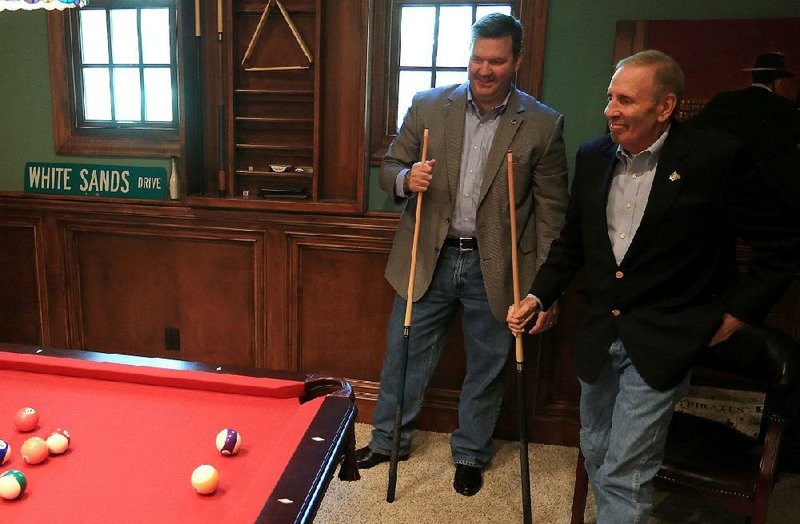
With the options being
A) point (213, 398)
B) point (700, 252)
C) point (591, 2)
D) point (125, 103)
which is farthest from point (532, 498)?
point (125, 103)

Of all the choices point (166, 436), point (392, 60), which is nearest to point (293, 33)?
point (392, 60)

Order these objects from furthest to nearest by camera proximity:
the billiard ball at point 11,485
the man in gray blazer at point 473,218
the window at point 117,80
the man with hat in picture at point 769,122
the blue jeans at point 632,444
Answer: the window at point 117,80
the man with hat in picture at point 769,122
the man in gray blazer at point 473,218
the blue jeans at point 632,444
the billiard ball at point 11,485

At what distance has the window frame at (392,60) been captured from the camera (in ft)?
8.29

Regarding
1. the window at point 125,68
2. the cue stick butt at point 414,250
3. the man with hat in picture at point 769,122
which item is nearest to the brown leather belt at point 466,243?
the cue stick butt at point 414,250

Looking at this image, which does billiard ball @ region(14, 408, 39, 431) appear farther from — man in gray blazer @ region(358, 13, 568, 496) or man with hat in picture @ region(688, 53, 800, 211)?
man with hat in picture @ region(688, 53, 800, 211)

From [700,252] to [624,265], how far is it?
196 mm

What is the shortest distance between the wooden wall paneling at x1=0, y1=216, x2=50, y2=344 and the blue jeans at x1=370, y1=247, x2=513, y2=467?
6.40 feet

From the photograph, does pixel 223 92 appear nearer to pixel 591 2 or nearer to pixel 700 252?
pixel 591 2

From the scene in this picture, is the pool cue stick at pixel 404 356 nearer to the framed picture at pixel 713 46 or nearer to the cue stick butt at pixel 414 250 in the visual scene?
the cue stick butt at pixel 414 250

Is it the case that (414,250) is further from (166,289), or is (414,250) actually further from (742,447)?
(166,289)

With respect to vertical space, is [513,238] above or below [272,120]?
below

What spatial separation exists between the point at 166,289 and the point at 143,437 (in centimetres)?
182

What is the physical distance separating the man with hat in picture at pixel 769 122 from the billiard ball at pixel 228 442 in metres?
2.14

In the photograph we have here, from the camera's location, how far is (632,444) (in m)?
1.67
